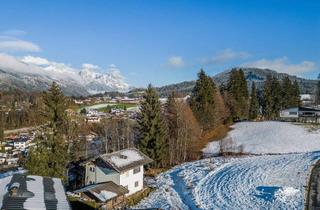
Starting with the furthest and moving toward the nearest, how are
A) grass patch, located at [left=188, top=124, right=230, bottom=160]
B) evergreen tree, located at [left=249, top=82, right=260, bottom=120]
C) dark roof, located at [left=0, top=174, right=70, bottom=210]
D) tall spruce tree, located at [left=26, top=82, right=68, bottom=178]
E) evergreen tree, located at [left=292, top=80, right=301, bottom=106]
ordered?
evergreen tree, located at [left=292, top=80, right=301, bottom=106] < evergreen tree, located at [left=249, top=82, right=260, bottom=120] < grass patch, located at [left=188, top=124, right=230, bottom=160] < tall spruce tree, located at [left=26, top=82, right=68, bottom=178] < dark roof, located at [left=0, top=174, right=70, bottom=210]

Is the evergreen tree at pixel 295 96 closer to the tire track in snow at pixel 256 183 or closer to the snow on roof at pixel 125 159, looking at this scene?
the tire track in snow at pixel 256 183

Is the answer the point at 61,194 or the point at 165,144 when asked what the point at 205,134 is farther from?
the point at 61,194

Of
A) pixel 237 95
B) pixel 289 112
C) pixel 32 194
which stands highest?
pixel 237 95

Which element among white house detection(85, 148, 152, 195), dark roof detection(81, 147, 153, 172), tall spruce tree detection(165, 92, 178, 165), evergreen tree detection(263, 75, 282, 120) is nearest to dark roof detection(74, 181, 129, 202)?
white house detection(85, 148, 152, 195)

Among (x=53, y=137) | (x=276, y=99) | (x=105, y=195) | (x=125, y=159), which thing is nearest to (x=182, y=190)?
(x=125, y=159)

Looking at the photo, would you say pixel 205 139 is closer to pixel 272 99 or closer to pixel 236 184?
pixel 236 184

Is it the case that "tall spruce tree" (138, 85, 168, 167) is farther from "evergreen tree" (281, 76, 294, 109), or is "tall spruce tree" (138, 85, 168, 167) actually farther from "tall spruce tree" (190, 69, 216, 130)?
"evergreen tree" (281, 76, 294, 109)

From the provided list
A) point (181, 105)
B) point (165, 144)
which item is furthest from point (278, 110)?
point (165, 144)
